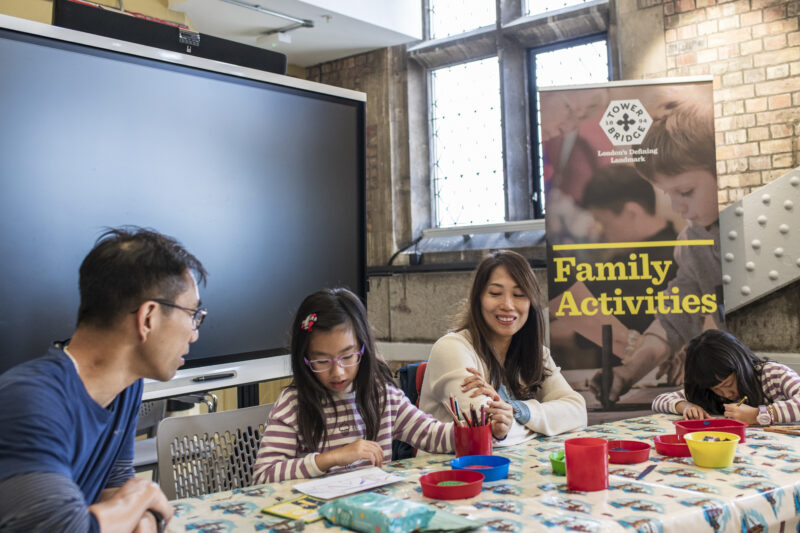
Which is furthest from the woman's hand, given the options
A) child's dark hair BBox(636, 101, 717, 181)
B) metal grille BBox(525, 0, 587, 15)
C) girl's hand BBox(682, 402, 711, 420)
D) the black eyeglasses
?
metal grille BBox(525, 0, 587, 15)

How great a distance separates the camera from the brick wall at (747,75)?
4.27 meters

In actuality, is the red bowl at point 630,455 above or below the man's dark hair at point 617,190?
below

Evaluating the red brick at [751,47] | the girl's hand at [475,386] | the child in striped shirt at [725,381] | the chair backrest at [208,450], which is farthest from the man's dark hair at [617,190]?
the chair backrest at [208,450]

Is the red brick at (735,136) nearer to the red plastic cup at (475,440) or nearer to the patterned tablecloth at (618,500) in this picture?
the patterned tablecloth at (618,500)

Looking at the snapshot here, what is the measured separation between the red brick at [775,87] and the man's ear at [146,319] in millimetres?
4139

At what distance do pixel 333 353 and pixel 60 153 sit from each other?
135cm

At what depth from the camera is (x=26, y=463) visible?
1082 millimetres

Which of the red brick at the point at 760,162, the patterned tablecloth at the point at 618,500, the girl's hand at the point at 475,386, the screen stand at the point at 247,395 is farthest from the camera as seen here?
the red brick at the point at 760,162

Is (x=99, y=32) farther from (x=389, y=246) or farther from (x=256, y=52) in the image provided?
(x=389, y=246)

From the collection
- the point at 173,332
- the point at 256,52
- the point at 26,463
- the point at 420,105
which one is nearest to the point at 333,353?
the point at 173,332

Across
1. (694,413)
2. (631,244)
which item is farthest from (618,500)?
(631,244)

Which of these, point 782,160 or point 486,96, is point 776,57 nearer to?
point 782,160

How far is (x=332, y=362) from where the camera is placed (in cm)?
198

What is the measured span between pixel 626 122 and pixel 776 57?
3.48 feet
